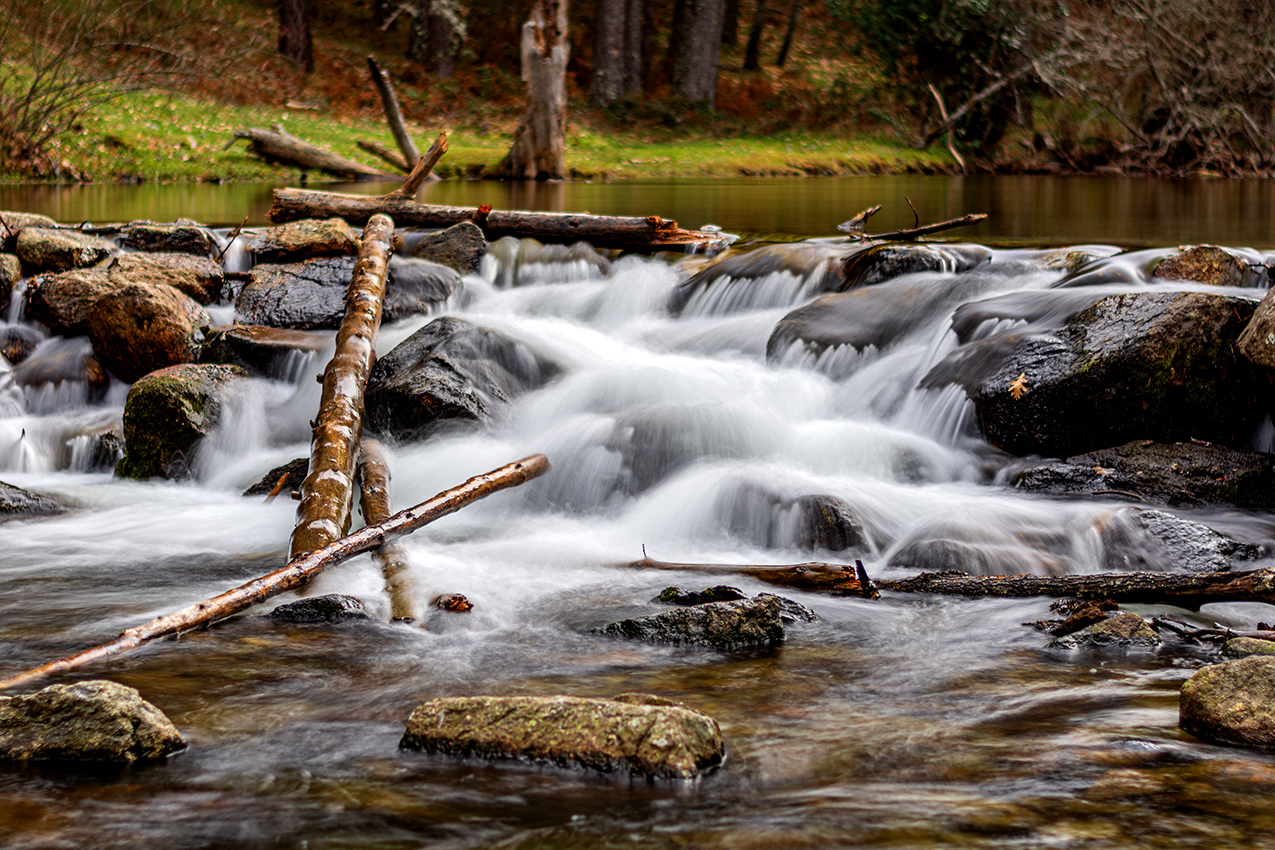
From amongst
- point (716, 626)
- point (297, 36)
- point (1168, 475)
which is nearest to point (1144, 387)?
point (1168, 475)

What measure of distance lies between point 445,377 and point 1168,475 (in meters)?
4.18

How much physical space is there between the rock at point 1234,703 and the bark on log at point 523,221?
24.3 feet

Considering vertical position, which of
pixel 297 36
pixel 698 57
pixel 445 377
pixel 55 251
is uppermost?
pixel 297 36

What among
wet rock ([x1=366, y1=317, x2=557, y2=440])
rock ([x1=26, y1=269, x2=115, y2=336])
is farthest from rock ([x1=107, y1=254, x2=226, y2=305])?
wet rock ([x1=366, y1=317, x2=557, y2=440])

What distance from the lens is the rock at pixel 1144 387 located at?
5859 mm

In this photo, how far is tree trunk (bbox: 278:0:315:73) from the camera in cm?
2623

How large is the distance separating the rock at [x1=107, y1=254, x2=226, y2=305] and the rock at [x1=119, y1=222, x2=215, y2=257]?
565mm

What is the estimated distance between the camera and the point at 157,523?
585 centimetres

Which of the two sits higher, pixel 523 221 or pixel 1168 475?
pixel 523 221

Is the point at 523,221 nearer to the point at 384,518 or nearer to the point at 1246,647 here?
the point at 384,518

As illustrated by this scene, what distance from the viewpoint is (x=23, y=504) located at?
5.93 m

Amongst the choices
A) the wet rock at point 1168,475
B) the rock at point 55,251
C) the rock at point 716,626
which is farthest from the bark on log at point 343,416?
the wet rock at point 1168,475

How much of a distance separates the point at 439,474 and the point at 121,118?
17995 millimetres

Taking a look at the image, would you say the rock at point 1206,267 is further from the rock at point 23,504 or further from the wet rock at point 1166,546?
the rock at point 23,504
